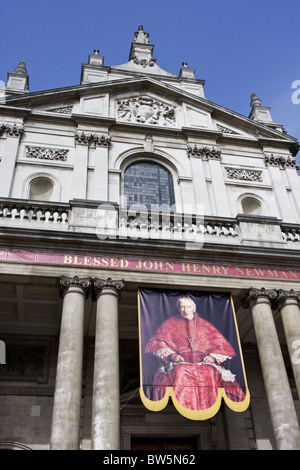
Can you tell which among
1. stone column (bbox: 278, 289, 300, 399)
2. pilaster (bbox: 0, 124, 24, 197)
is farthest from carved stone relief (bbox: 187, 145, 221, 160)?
stone column (bbox: 278, 289, 300, 399)

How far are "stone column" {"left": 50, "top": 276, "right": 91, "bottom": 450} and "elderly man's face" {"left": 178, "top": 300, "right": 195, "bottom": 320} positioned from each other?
8.12 ft

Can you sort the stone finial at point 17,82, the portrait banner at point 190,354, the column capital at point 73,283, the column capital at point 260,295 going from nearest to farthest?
1. the portrait banner at point 190,354
2. the column capital at point 73,283
3. the column capital at point 260,295
4. the stone finial at point 17,82

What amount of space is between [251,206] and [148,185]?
4093mm

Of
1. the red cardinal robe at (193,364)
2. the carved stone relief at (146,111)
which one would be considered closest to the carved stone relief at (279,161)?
the carved stone relief at (146,111)

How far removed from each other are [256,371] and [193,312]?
417 cm

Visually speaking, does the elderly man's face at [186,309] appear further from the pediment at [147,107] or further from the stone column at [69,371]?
the pediment at [147,107]

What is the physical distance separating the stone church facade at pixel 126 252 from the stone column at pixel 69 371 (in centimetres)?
3

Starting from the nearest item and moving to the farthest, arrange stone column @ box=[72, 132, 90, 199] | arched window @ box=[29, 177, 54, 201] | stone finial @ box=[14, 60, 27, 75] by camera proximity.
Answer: stone column @ box=[72, 132, 90, 199]
arched window @ box=[29, 177, 54, 201]
stone finial @ box=[14, 60, 27, 75]

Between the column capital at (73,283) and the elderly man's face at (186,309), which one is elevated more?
the column capital at (73,283)

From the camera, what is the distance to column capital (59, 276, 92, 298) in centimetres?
1158

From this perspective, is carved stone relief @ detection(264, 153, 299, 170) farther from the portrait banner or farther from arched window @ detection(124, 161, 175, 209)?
the portrait banner

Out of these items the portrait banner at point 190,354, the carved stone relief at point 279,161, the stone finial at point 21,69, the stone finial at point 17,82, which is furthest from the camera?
the stone finial at point 21,69

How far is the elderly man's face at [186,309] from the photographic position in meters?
11.9

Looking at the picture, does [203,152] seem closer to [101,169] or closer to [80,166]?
[101,169]
